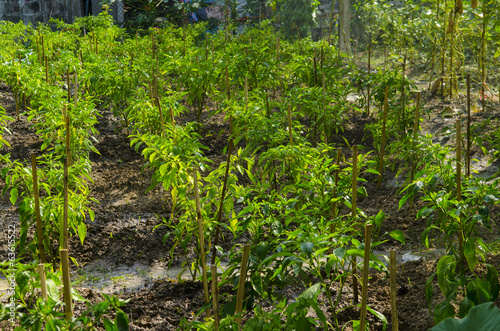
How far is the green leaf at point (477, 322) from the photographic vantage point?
725 mm

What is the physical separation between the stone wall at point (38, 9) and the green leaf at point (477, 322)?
12.7 metres

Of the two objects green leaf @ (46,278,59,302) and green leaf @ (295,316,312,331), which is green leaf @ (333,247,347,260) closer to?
green leaf @ (295,316,312,331)

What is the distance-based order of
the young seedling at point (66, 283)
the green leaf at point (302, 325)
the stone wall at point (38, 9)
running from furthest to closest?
the stone wall at point (38, 9) < the young seedling at point (66, 283) < the green leaf at point (302, 325)

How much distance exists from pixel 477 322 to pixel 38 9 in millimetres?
13191

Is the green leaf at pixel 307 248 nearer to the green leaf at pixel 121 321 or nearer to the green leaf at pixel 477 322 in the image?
the green leaf at pixel 121 321

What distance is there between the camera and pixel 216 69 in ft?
16.4

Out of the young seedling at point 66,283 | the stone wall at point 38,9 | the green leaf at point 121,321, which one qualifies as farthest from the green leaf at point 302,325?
the stone wall at point 38,9

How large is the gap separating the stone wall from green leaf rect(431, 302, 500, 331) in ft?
41.6

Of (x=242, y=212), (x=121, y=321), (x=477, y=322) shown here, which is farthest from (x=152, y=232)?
(x=477, y=322)

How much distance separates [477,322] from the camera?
0.74 metres

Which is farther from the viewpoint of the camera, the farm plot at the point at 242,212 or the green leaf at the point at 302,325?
the farm plot at the point at 242,212

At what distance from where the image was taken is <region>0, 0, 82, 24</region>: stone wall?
11.9 m

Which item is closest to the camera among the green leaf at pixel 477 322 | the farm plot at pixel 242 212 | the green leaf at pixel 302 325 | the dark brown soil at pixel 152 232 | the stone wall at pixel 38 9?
the green leaf at pixel 477 322

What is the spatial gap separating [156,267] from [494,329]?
271 cm
